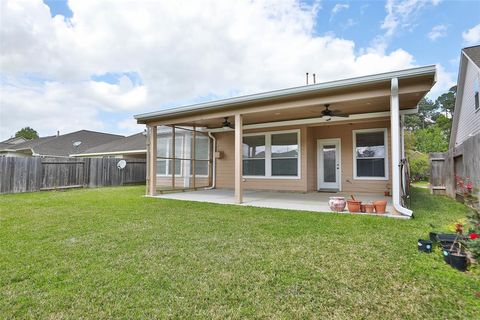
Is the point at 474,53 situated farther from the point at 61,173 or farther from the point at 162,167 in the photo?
the point at 61,173

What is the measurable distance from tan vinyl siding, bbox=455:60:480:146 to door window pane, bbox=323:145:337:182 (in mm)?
4614

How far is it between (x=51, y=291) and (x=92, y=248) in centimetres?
107

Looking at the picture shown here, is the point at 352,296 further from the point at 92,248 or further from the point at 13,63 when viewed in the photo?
the point at 13,63

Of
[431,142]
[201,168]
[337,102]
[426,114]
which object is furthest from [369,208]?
[426,114]

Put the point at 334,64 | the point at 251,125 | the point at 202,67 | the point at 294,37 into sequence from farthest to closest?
the point at 334,64, the point at 202,67, the point at 294,37, the point at 251,125

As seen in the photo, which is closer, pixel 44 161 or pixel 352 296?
pixel 352 296

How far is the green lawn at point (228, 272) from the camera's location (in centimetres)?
189

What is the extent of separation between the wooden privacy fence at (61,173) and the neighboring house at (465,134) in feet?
43.6

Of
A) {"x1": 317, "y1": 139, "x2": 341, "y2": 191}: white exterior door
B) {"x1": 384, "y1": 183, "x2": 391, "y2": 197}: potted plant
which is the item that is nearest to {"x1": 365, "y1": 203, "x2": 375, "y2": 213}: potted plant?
{"x1": 384, "y1": 183, "x2": 391, "y2": 197}: potted plant

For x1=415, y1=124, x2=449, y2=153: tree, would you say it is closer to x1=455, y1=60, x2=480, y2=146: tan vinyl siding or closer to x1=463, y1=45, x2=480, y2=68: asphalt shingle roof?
x1=455, y1=60, x2=480, y2=146: tan vinyl siding

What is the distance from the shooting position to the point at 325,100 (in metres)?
5.61

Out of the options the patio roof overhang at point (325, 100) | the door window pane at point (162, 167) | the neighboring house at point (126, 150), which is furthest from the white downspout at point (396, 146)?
the neighboring house at point (126, 150)

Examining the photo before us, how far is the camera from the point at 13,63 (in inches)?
420

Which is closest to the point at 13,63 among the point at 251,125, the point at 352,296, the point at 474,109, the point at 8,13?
the point at 8,13
